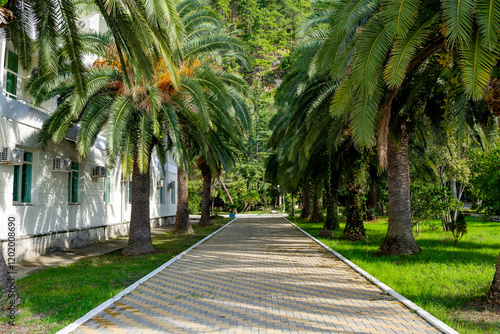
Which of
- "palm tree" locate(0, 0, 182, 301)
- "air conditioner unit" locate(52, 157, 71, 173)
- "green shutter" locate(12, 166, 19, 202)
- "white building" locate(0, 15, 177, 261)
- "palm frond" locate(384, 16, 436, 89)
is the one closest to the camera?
"palm tree" locate(0, 0, 182, 301)

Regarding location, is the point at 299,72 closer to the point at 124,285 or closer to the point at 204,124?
the point at 204,124

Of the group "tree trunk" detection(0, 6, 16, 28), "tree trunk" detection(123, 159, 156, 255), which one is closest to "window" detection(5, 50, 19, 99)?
"tree trunk" detection(123, 159, 156, 255)

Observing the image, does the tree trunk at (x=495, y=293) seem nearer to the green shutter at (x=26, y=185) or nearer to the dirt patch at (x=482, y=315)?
the dirt patch at (x=482, y=315)

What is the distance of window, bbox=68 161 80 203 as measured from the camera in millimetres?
14955

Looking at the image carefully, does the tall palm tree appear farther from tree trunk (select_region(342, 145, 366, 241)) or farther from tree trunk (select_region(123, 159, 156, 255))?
tree trunk (select_region(123, 159, 156, 255))

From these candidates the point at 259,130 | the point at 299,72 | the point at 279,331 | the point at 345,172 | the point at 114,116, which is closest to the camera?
the point at 279,331

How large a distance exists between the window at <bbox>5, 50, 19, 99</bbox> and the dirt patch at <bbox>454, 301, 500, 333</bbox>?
550 inches

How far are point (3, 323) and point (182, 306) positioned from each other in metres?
2.53

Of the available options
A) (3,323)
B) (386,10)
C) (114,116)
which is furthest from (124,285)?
(386,10)

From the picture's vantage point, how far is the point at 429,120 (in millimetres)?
13070

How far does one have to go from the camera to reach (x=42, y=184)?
1284 centimetres

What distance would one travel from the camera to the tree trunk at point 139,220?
42.3 ft

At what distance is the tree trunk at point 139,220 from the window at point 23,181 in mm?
3225

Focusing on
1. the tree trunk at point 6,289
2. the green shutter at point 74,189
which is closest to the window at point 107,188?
the green shutter at point 74,189
